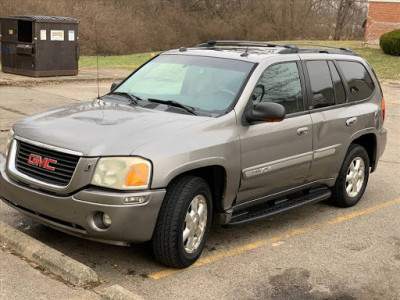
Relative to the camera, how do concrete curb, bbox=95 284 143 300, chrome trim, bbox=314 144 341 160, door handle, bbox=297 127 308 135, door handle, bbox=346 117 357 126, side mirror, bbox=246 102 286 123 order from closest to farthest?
concrete curb, bbox=95 284 143 300 → side mirror, bbox=246 102 286 123 → door handle, bbox=297 127 308 135 → chrome trim, bbox=314 144 341 160 → door handle, bbox=346 117 357 126

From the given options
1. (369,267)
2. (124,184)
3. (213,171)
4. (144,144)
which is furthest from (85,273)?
(369,267)

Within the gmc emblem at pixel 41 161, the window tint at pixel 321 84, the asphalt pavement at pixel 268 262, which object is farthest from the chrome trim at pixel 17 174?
the window tint at pixel 321 84

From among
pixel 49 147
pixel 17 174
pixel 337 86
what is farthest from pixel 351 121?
pixel 17 174

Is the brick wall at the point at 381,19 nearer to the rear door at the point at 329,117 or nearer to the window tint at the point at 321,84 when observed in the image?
the rear door at the point at 329,117

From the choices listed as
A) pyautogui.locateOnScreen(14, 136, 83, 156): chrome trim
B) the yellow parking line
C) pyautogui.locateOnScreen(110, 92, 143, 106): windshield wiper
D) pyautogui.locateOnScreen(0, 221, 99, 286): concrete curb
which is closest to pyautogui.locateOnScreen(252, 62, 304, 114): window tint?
pyautogui.locateOnScreen(110, 92, 143, 106): windshield wiper

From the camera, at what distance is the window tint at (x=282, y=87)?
18.5 ft

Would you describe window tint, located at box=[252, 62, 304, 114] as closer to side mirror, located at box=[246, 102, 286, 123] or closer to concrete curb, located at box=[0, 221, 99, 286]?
side mirror, located at box=[246, 102, 286, 123]

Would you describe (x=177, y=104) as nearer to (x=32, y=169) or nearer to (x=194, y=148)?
(x=194, y=148)

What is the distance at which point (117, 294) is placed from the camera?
4129mm

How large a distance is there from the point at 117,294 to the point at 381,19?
34.6 meters

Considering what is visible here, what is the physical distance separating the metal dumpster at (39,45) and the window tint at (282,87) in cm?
1218

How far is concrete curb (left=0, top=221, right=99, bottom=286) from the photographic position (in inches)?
174

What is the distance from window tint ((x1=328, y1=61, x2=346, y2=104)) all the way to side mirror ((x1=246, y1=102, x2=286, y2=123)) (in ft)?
4.84

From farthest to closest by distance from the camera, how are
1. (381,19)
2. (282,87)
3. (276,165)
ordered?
1. (381,19)
2. (282,87)
3. (276,165)
